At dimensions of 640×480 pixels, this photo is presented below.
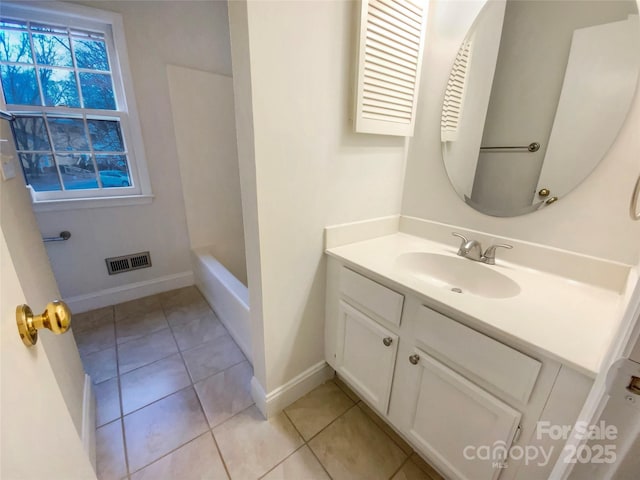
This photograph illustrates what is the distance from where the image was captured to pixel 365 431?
1268 millimetres

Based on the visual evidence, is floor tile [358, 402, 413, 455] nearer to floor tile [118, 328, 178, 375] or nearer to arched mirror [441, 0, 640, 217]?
arched mirror [441, 0, 640, 217]

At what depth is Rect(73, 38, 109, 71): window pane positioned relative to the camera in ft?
5.93

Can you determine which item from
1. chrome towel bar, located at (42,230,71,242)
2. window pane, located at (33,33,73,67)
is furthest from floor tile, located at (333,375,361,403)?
window pane, located at (33,33,73,67)

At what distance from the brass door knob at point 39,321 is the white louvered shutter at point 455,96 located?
149 cm

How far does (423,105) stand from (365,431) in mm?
1644

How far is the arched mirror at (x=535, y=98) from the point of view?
0.88m

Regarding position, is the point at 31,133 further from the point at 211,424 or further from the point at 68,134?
the point at 211,424

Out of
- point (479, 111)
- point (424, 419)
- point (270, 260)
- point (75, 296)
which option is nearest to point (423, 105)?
point (479, 111)

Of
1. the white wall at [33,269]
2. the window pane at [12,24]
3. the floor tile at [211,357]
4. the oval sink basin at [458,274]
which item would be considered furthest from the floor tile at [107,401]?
the window pane at [12,24]

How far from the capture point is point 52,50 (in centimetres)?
174

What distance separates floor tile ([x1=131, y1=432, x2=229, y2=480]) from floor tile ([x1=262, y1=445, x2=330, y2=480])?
21 cm

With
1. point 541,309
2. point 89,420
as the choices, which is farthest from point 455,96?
point 89,420

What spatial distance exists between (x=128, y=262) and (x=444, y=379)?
243 cm

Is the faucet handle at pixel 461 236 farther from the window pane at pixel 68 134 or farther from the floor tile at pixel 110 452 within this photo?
the window pane at pixel 68 134
